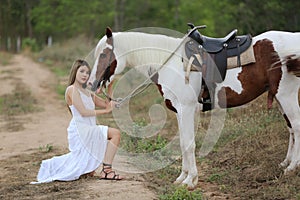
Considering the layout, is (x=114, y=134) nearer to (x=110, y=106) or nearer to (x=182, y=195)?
(x=110, y=106)

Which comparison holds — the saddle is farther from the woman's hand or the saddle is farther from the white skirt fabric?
the white skirt fabric

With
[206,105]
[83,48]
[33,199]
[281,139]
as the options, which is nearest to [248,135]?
[281,139]

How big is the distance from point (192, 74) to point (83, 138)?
4.95ft

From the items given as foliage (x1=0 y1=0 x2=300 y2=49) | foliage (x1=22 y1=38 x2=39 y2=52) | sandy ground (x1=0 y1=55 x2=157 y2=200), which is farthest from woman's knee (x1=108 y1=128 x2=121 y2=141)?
foliage (x1=22 y1=38 x2=39 y2=52)

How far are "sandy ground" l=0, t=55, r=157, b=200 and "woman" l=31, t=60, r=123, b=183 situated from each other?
0.22 m

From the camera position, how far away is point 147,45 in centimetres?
588

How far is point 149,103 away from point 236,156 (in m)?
4.69

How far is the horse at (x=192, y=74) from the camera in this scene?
18.7 ft

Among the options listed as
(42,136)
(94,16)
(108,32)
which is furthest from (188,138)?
(94,16)

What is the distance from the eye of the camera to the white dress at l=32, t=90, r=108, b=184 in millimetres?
6148

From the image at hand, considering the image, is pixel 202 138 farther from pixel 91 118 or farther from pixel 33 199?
pixel 33 199

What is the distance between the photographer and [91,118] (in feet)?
20.4

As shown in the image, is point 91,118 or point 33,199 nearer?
point 33,199

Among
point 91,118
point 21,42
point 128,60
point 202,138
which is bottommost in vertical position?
point 21,42
